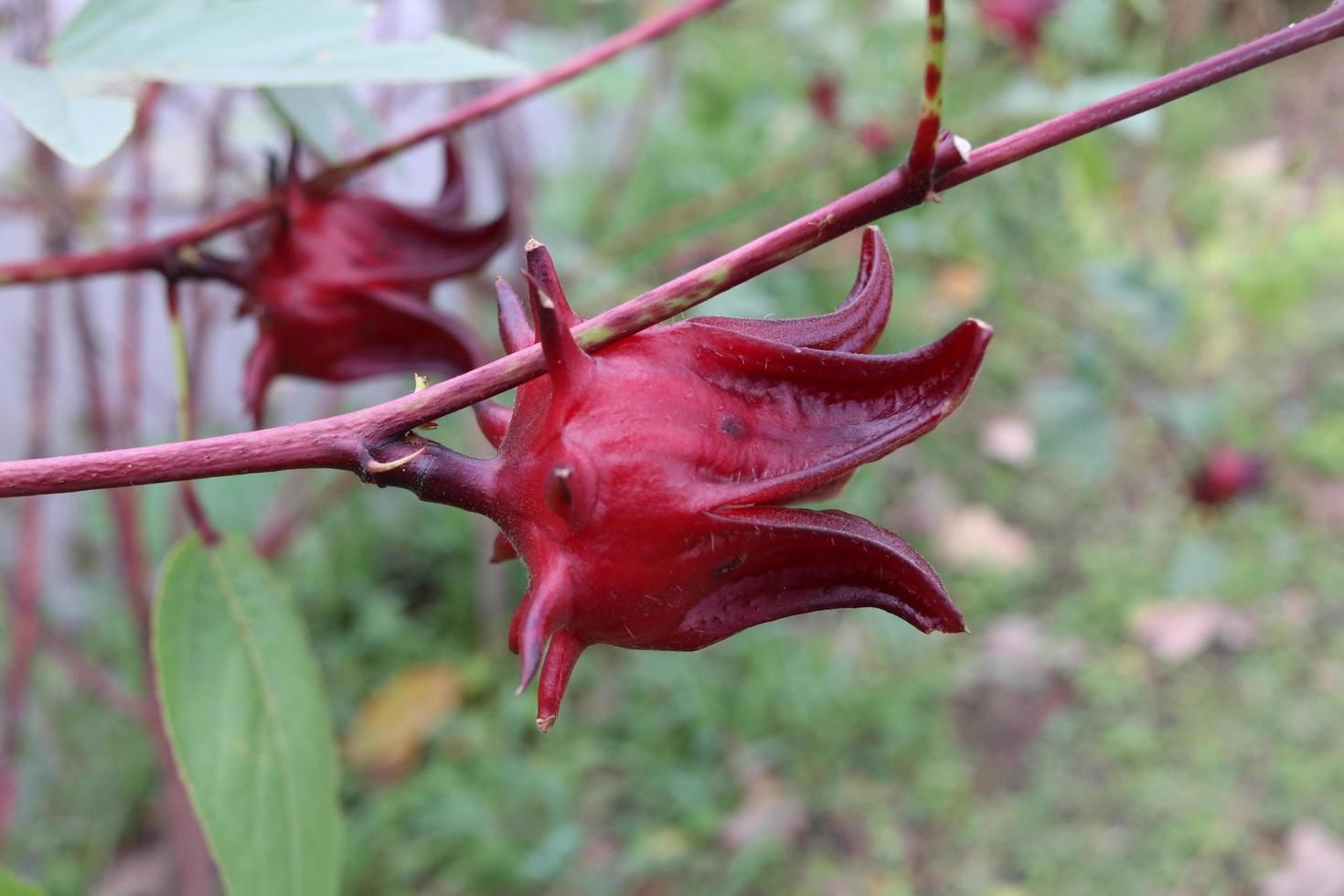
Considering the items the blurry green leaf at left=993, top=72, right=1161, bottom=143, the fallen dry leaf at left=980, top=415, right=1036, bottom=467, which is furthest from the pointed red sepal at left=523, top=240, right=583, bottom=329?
the fallen dry leaf at left=980, top=415, right=1036, bottom=467

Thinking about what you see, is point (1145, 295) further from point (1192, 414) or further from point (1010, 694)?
point (1010, 694)

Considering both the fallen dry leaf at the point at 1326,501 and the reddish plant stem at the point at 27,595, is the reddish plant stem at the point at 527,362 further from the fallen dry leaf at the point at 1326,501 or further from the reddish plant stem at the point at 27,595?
the fallen dry leaf at the point at 1326,501

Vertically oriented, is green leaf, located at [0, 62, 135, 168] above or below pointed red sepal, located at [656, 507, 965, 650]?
above

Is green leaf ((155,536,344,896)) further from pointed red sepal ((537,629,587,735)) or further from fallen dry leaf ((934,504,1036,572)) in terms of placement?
fallen dry leaf ((934,504,1036,572))

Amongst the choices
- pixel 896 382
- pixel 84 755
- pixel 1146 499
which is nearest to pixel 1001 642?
pixel 1146 499

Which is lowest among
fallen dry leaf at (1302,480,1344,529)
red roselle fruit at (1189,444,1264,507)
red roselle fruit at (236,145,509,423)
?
fallen dry leaf at (1302,480,1344,529)
